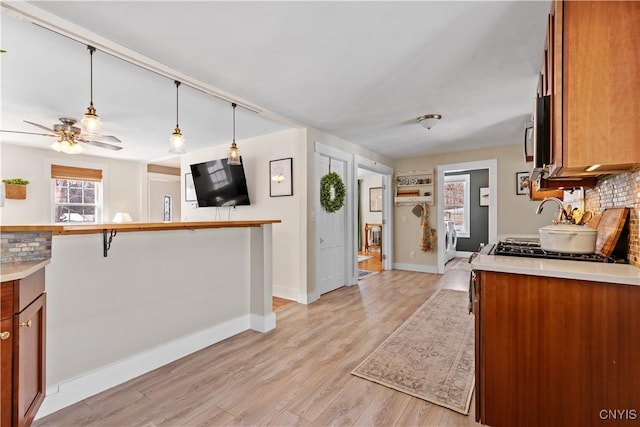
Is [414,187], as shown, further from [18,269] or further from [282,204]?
[18,269]

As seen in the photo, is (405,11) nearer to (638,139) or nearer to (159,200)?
(638,139)

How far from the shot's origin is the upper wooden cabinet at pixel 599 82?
1267 millimetres

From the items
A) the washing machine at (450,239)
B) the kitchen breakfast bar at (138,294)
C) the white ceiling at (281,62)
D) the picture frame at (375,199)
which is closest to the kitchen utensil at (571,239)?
the white ceiling at (281,62)

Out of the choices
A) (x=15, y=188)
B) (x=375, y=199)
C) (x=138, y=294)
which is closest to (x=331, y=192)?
(x=138, y=294)

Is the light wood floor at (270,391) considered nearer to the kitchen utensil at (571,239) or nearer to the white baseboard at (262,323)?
the white baseboard at (262,323)

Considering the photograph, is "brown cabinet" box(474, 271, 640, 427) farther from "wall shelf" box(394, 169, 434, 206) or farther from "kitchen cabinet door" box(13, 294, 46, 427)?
"wall shelf" box(394, 169, 434, 206)

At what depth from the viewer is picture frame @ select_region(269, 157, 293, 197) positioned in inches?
162

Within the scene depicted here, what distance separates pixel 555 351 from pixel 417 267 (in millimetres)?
4702

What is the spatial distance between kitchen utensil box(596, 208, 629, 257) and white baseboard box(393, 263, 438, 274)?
4097mm

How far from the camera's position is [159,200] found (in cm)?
676

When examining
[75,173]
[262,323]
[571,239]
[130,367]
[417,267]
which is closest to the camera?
[571,239]

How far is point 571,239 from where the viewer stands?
177cm

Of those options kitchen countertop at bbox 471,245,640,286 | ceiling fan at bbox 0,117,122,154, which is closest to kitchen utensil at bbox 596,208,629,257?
kitchen countertop at bbox 471,245,640,286

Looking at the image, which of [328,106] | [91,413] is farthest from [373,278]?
[91,413]
